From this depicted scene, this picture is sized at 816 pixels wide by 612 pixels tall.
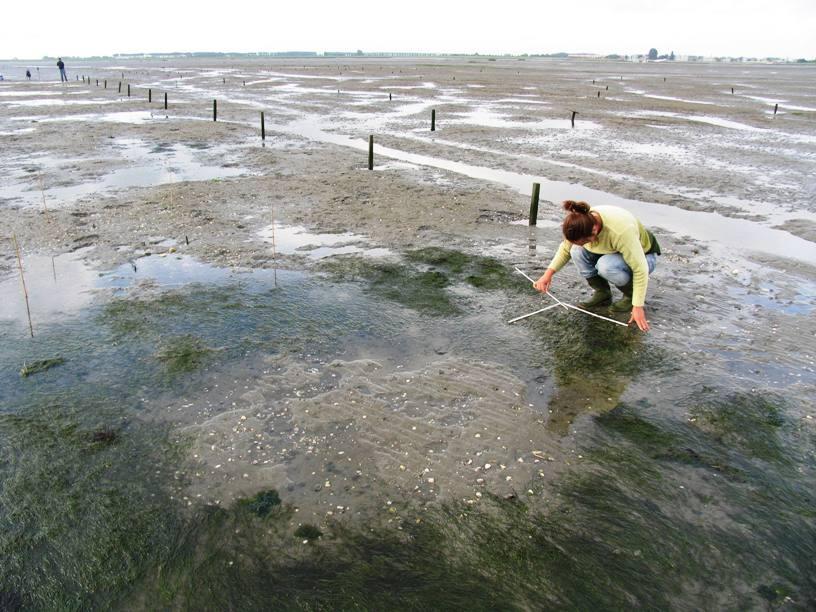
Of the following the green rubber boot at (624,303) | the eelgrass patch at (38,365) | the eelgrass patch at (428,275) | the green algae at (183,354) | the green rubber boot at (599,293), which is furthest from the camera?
the eelgrass patch at (428,275)

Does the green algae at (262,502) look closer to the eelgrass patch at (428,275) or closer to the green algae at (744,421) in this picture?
the eelgrass patch at (428,275)

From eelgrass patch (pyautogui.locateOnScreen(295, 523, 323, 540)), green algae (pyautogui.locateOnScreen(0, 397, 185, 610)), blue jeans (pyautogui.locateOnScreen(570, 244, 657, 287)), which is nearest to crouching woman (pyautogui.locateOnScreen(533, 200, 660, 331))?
blue jeans (pyautogui.locateOnScreen(570, 244, 657, 287))

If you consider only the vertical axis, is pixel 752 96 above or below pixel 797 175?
above

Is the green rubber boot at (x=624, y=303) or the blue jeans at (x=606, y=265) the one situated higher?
the blue jeans at (x=606, y=265)

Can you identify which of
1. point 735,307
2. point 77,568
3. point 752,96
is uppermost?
point 752,96

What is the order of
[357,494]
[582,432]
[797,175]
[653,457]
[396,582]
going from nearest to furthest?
[396,582] → [357,494] → [653,457] → [582,432] → [797,175]

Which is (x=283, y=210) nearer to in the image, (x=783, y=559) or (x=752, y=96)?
(x=783, y=559)

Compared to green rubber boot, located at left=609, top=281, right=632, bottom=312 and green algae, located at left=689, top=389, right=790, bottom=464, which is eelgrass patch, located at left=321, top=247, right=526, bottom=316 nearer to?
green rubber boot, located at left=609, top=281, right=632, bottom=312

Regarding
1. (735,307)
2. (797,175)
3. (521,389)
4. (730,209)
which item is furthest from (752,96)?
(521,389)

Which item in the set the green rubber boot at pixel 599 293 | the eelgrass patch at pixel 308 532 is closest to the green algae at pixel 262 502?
the eelgrass patch at pixel 308 532

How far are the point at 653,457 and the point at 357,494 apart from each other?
276cm

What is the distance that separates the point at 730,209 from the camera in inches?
541

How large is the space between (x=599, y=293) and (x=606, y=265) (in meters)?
0.88

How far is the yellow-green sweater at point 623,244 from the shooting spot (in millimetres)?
6172
